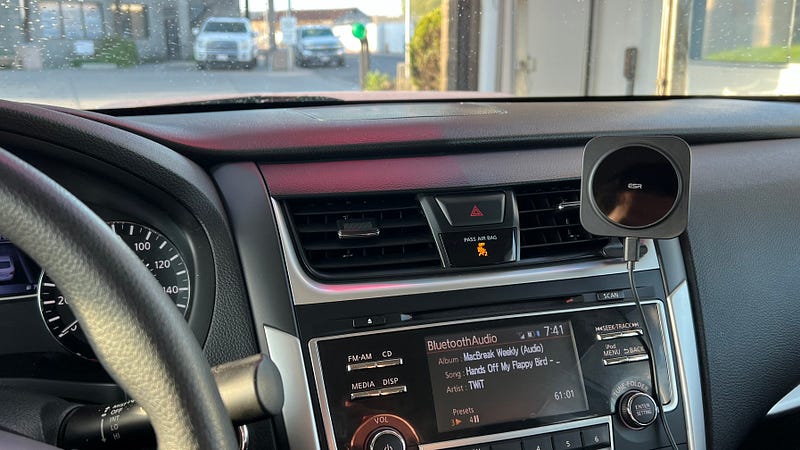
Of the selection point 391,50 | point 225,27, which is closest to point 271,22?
point 225,27

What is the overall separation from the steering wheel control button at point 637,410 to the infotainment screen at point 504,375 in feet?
0.30

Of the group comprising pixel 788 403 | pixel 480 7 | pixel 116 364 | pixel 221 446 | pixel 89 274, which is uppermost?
pixel 480 7

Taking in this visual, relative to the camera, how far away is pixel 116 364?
0.95 meters

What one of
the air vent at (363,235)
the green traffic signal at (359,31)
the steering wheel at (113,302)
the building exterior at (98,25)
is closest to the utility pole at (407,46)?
the green traffic signal at (359,31)

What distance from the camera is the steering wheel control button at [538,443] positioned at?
178cm

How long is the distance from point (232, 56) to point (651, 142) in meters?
1.29

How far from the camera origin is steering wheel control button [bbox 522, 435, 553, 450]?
1.78 metres

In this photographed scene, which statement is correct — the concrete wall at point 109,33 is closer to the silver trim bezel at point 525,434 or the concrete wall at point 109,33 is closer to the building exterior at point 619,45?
the building exterior at point 619,45

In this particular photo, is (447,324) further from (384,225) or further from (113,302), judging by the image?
(113,302)

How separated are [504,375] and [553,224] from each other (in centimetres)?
38

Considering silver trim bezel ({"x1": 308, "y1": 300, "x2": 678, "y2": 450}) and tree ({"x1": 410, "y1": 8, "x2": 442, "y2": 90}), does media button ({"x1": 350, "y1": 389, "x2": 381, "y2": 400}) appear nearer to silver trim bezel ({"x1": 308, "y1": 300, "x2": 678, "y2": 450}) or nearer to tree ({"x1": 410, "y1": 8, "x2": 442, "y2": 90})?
silver trim bezel ({"x1": 308, "y1": 300, "x2": 678, "y2": 450})

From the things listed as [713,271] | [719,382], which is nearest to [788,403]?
[719,382]

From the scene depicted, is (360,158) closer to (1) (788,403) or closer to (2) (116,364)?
(2) (116,364)

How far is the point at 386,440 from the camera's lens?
169cm
